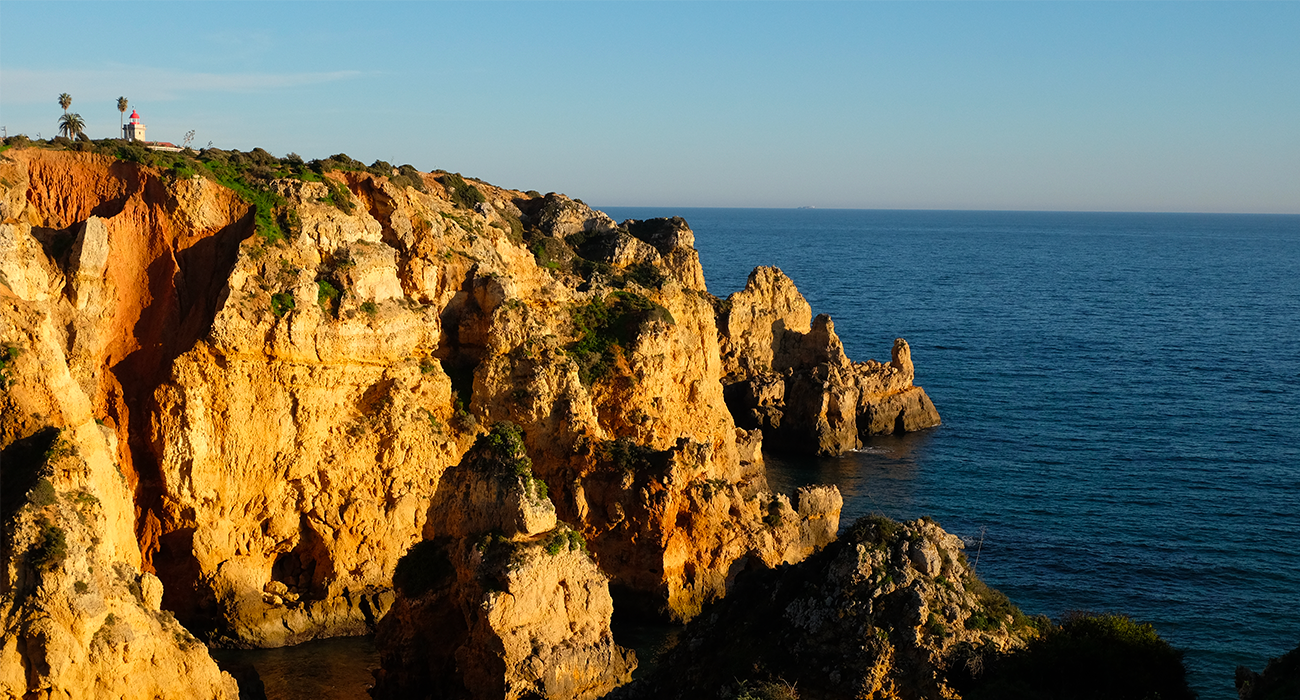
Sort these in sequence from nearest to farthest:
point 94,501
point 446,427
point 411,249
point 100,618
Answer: point 100,618 → point 94,501 → point 446,427 → point 411,249

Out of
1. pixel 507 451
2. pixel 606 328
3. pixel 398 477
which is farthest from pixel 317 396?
pixel 606 328

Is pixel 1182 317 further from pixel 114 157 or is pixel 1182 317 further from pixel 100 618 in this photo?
pixel 100 618

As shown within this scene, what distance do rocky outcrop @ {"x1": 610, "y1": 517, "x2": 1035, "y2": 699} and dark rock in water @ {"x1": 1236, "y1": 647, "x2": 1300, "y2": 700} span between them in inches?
163

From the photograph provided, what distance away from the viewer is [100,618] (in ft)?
86.7

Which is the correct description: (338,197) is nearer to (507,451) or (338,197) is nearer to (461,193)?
(461,193)

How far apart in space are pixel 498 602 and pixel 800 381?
4291 centimetres

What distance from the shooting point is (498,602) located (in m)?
29.9

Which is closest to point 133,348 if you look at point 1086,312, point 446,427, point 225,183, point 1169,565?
point 225,183

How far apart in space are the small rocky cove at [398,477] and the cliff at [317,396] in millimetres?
108

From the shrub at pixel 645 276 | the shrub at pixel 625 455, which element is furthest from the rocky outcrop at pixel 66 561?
the shrub at pixel 645 276

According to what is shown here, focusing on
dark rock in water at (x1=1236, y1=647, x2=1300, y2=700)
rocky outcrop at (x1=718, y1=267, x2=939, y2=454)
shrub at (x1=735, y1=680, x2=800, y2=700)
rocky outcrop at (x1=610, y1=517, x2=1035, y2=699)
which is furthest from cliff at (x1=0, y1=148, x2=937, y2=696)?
rocky outcrop at (x1=718, y1=267, x2=939, y2=454)

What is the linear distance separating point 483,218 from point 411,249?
9.16 meters

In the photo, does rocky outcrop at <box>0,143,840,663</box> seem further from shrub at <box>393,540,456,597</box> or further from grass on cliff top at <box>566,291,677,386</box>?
shrub at <box>393,540,456,597</box>

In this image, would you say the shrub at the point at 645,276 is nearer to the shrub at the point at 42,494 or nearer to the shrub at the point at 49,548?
the shrub at the point at 42,494
